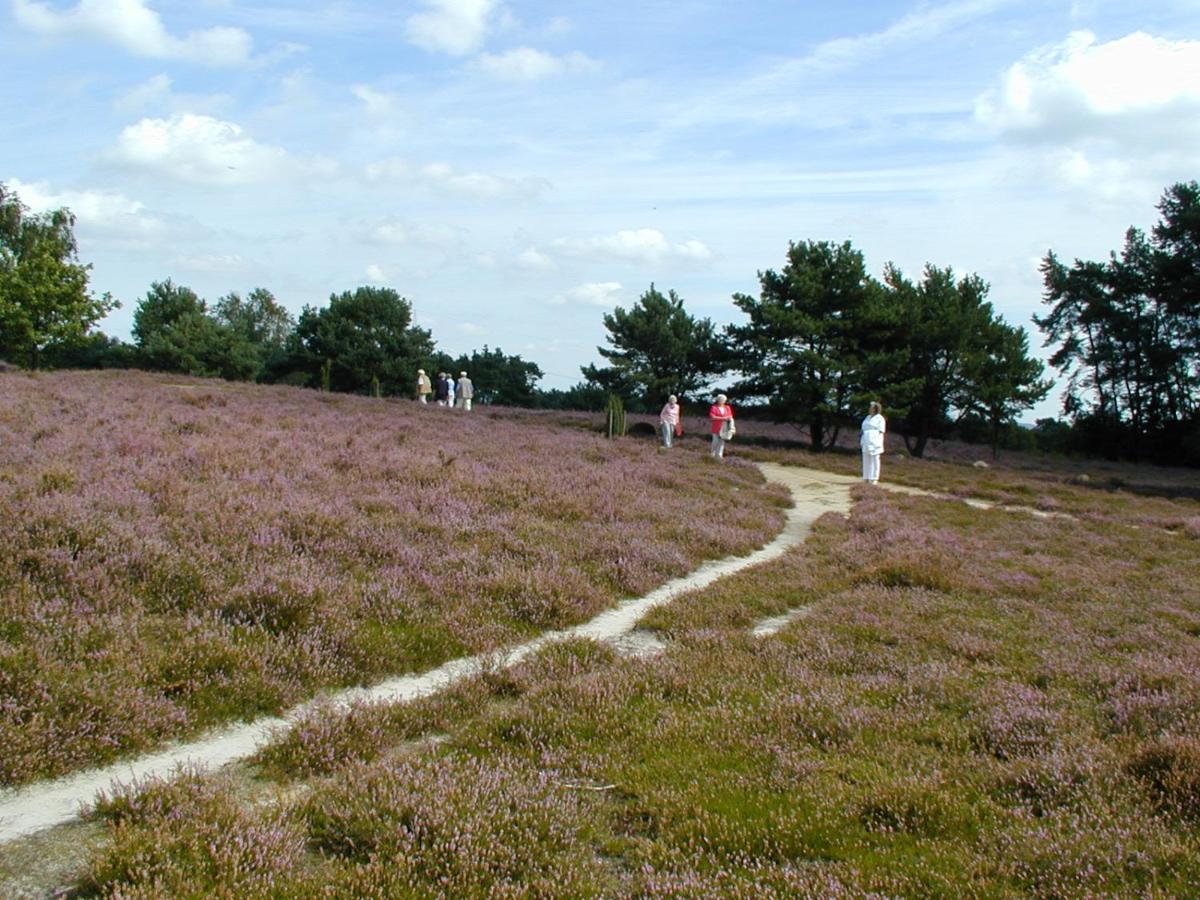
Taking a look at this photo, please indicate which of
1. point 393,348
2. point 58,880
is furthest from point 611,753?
point 393,348

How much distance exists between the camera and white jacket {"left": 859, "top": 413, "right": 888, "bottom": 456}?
26906 mm

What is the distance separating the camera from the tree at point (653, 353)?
5084 centimetres

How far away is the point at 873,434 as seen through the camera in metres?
27.0

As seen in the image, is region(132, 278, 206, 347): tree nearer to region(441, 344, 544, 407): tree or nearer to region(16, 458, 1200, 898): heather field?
region(441, 344, 544, 407): tree

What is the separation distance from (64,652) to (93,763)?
1.46 metres

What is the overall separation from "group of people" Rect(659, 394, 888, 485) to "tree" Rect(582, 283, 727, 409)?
527 inches

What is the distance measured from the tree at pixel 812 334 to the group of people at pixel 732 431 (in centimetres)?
682

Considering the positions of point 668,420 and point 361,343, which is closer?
point 668,420

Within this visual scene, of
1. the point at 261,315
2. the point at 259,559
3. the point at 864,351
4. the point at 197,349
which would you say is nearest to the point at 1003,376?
the point at 864,351

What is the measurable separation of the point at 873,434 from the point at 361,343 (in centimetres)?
5527

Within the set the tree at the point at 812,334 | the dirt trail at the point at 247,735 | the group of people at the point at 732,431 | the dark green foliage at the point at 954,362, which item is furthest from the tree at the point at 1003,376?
the dirt trail at the point at 247,735

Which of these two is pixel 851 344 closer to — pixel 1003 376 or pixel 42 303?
pixel 1003 376

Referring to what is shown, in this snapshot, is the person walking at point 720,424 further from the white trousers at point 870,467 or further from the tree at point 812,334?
the tree at point 812,334

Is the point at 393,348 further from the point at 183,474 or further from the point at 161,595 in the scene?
the point at 161,595
